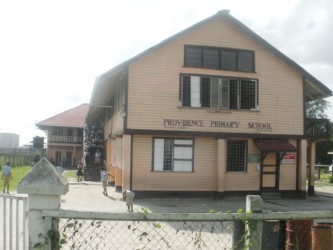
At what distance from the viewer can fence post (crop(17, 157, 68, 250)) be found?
3.81 metres

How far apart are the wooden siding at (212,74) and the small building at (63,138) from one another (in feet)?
117

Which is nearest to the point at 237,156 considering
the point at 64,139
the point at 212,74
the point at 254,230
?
the point at 212,74

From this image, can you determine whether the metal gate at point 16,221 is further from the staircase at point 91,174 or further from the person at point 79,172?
the staircase at point 91,174

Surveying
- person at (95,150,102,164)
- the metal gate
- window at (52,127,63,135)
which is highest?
window at (52,127,63,135)

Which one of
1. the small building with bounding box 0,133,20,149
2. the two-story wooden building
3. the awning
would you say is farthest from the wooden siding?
the small building with bounding box 0,133,20,149

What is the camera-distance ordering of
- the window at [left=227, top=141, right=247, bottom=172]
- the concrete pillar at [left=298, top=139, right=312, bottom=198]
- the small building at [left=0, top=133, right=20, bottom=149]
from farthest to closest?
the small building at [left=0, top=133, right=20, bottom=149] < the concrete pillar at [left=298, top=139, right=312, bottom=198] < the window at [left=227, top=141, right=247, bottom=172]

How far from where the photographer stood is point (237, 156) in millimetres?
19625

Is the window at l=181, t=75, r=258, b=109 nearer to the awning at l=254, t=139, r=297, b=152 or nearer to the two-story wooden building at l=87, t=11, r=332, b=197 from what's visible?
the two-story wooden building at l=87, t=11, r=332, b=197

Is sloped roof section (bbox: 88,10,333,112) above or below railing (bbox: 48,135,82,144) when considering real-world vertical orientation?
above

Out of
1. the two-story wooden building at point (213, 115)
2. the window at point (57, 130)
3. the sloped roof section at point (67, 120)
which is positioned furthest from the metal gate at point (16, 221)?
the window at point (57, 130)

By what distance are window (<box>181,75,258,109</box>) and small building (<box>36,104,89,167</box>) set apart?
3582 centimetres

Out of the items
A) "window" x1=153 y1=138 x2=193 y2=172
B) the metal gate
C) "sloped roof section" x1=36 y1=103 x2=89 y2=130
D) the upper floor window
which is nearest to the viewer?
the metal gate

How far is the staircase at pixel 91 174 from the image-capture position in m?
30.3

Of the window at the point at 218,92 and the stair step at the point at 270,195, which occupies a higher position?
the window at the point at 218,92
